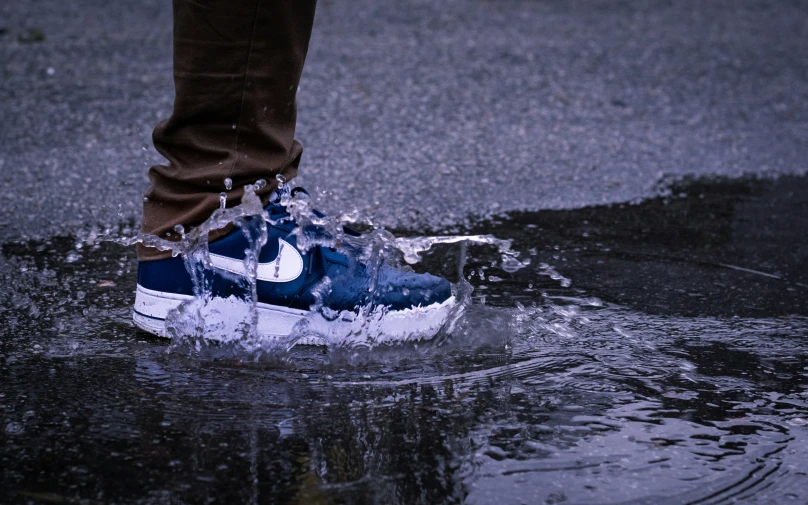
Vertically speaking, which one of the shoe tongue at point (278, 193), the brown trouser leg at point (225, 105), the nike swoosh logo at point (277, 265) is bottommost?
the nike swoosh logo at point (277, 265)

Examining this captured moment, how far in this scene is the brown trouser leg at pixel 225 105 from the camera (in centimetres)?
193

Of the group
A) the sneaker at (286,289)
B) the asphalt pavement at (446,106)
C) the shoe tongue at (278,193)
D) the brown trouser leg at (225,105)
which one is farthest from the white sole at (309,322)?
the asphalt pavement at (446,106)

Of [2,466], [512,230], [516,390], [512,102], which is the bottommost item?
[2,466]

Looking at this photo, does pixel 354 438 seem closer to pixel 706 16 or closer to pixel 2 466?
pixel 2 466

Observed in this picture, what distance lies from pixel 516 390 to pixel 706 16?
783 cm

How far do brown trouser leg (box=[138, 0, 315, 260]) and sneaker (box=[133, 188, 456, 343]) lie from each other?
0.24 ft

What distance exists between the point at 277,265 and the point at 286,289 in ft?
0.18

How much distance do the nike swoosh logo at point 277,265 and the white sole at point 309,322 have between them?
68 mm

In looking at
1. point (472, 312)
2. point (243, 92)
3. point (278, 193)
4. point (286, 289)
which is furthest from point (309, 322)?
point (243, 92)

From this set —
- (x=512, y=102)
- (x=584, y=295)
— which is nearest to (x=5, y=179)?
(x=584, y=295)

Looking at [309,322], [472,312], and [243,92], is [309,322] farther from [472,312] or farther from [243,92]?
[243,92]

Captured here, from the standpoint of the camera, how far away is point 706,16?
8.74 metres

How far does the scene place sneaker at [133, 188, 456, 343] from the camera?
202 centimetres

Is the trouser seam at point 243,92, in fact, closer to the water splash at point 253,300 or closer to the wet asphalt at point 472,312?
the water splash at point 253,300
